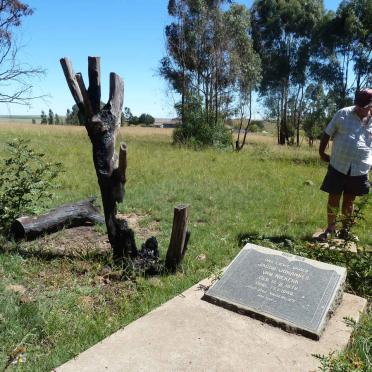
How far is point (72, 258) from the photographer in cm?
472

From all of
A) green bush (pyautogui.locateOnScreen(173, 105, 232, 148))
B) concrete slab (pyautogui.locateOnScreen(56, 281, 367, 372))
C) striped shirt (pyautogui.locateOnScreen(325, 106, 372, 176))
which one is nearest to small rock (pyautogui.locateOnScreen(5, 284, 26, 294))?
concrete slab (pyautogui.locateOnScreen(56, 281, 367, 372))

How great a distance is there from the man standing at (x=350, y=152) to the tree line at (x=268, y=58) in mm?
15371

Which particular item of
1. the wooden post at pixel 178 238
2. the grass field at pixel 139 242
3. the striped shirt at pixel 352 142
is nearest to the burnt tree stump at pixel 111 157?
the wooden post at pixel 178 238

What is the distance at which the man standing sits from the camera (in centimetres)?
507

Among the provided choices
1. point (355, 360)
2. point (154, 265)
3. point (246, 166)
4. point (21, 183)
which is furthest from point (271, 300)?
point (246, 166)

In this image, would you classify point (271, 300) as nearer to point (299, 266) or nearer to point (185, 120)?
point (299, 266)

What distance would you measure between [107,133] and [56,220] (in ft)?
6.19

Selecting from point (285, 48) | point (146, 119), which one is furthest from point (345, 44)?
point (146, 119)

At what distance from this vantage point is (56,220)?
5.66 m

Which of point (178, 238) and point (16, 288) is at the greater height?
point (178, 238)

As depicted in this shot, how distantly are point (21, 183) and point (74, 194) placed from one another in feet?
8.48

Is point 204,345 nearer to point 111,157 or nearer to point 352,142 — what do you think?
point 111,157

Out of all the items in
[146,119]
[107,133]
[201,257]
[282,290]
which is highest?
[146,119]

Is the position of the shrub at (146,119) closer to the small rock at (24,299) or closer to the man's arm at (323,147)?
the man's arm at (323,147)
